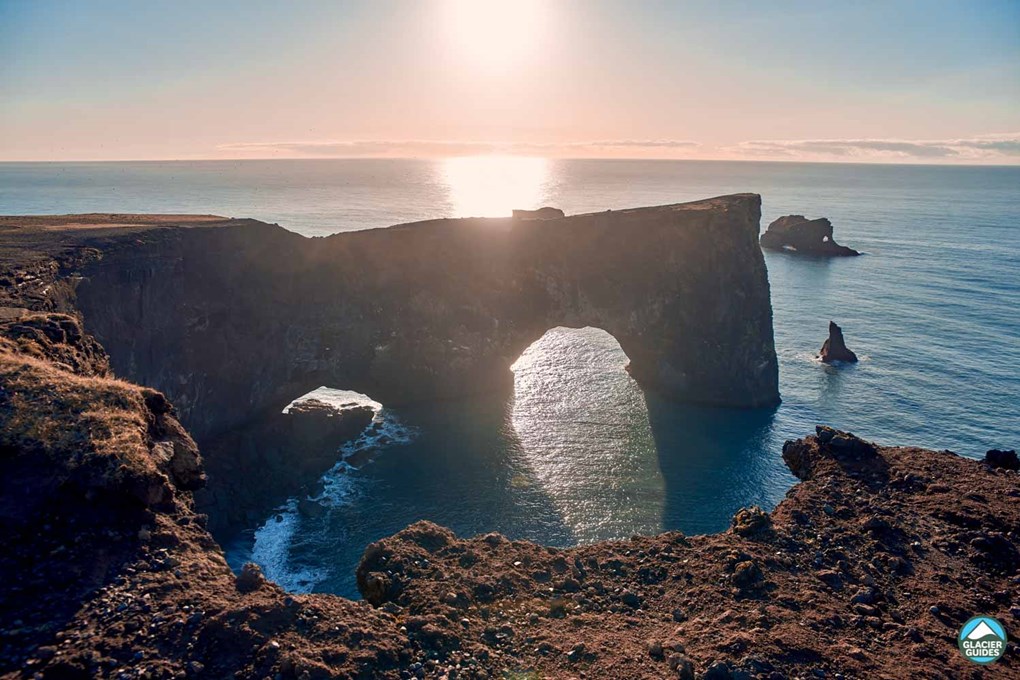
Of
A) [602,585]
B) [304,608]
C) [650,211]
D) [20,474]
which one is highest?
[650,211]

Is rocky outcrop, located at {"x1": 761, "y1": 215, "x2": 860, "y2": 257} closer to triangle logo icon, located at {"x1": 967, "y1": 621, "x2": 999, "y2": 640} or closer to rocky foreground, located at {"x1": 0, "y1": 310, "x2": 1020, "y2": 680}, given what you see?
rocky foreground, located at {"x1": 0, "y1": 310, "x2": 1020, "y2": 680}

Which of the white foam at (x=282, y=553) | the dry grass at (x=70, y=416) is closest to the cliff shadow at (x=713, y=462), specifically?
the white foam at (x=282, y=553)

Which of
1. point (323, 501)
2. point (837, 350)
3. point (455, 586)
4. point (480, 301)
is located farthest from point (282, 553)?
point (837, 350)

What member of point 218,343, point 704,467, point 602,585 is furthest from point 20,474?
point 704,467

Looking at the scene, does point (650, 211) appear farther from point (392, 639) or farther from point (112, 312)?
point (392, 639)

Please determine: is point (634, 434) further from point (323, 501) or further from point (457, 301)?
point (323, 501)

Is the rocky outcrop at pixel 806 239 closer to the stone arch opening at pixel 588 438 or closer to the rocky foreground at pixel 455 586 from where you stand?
the stone arch opening at pixel 588 438
